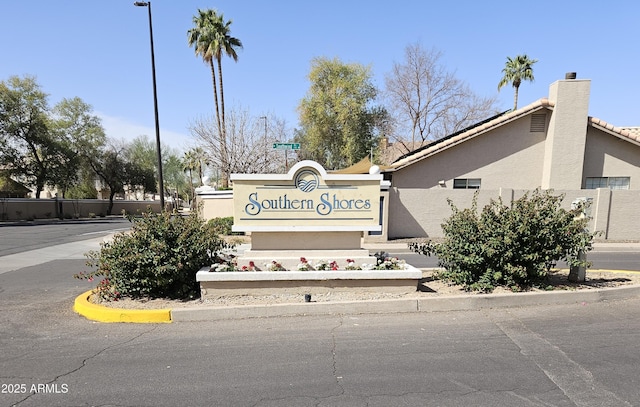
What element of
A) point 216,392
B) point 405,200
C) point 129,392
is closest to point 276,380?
point 216,392

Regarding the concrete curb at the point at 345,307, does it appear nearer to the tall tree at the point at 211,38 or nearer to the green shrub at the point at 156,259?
the green shrub at the point at 156,259

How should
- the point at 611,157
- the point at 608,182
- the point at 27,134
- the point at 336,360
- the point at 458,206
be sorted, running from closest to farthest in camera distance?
the point at 336,360 → the point at 458,206 → the point at 611,157 → the point at 608,182 → the point at 27,134

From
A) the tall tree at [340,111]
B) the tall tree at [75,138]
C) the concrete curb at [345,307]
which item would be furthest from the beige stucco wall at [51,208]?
the concrete curb at [345,307]

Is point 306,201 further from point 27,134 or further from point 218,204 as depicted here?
point 27,134

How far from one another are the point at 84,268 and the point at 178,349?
712 cm

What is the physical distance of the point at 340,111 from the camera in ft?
106

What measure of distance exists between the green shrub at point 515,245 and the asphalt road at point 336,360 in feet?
2.02

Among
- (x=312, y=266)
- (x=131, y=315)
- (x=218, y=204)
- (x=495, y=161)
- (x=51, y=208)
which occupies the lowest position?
(x=51, y=208)

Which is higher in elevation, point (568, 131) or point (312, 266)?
point (568, 131)

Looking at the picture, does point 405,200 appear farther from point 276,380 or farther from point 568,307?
point 276,380

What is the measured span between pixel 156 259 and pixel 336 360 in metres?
3.11

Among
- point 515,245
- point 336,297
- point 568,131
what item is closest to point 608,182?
point 568,131

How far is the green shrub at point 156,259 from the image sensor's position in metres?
5.14

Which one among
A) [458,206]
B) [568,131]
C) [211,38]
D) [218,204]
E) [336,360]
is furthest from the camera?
[211,38]
